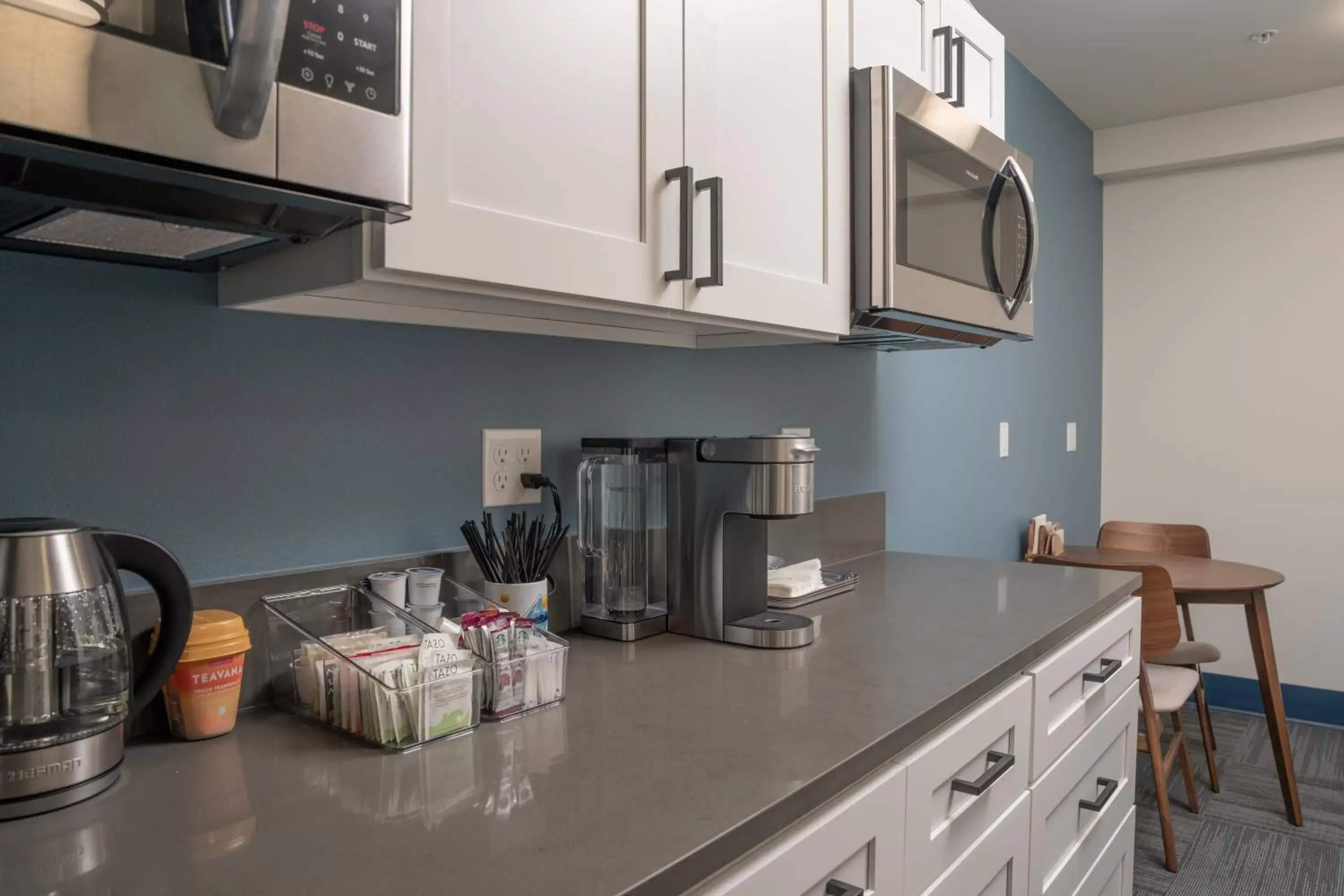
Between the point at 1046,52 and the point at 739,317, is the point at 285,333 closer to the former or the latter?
the point at 739,317

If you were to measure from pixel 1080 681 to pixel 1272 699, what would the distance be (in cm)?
175

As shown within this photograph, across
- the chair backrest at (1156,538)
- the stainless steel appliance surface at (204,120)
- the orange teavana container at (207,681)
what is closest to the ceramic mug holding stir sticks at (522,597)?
the orange teavana container at (207,681)

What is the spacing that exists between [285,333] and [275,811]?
0.56 metres

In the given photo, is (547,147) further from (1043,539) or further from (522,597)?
(1043,539)

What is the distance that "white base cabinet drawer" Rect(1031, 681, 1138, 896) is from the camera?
4.51 feet

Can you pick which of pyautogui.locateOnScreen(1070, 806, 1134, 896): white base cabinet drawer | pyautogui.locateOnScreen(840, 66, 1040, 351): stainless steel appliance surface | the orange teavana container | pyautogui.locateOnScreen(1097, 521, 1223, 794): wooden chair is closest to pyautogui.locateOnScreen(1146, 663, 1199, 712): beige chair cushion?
pyautogui.locateOnScreen(1097, 521, 1223, 794): wooden chair

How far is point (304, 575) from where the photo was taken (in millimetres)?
1067

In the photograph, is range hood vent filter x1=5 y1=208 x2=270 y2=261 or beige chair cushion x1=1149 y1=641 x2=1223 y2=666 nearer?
range hood vent filter x1=5 y1=208 x2=270 y2=261

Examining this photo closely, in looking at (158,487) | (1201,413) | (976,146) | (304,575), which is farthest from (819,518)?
(1201,413)

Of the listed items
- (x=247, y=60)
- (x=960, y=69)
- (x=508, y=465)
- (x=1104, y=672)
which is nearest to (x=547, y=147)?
(x=247, y=60)

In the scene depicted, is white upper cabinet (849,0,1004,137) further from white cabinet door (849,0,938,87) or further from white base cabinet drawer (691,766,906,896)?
white base cabinet drawer (691,766,906,896)

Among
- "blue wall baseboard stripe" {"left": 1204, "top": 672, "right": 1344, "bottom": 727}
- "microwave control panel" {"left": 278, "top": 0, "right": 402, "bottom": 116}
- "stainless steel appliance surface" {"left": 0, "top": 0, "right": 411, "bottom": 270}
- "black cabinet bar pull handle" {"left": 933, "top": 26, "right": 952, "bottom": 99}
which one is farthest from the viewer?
"blue wall baseboard stripe" {"left": 1204, "top": 672, "right": 1344, "bottom": 727}

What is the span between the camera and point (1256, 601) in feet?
8.75

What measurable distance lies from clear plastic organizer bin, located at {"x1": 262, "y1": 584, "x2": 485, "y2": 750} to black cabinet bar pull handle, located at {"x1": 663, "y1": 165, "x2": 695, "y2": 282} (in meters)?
0.50
